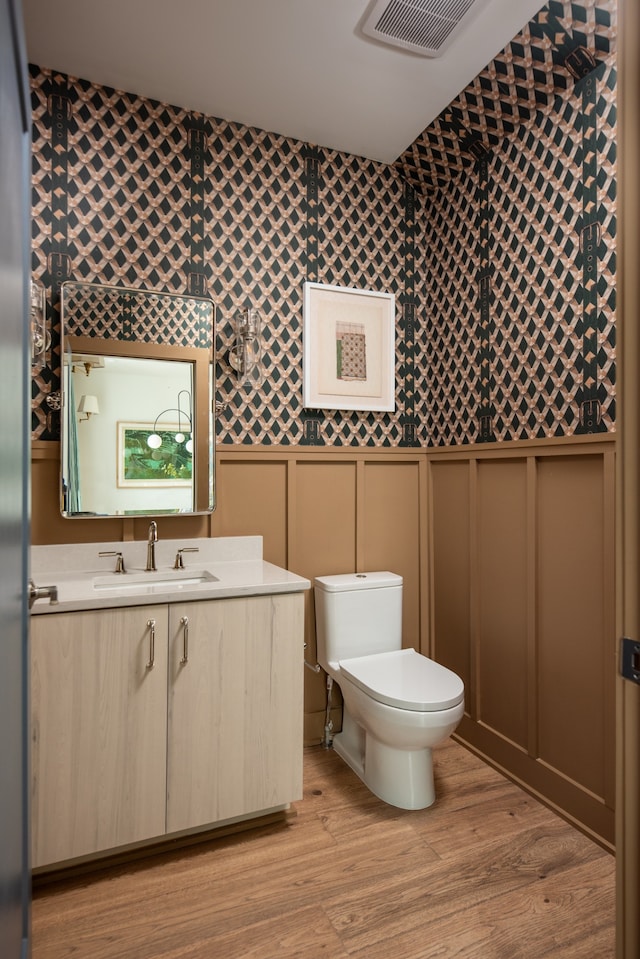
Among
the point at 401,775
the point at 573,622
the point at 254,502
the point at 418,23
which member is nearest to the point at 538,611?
the point at 573,622

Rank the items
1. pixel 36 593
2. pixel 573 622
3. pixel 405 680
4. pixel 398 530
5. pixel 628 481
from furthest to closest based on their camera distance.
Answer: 1. pixel 398 530
2. pixel 405 680
3. pixel 573 622
4. pixel 36 593
5. pixel 628 481

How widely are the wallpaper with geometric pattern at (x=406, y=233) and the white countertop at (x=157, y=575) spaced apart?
0.49 m

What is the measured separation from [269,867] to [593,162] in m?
2.61

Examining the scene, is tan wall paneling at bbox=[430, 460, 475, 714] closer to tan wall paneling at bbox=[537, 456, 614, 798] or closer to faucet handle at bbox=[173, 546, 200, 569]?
tan wall paneling at bbox=[537, 456, 614, 798]

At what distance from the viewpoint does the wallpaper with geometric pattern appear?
6.48ft

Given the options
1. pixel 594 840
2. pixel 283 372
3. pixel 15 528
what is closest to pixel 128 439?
pixel 283 372

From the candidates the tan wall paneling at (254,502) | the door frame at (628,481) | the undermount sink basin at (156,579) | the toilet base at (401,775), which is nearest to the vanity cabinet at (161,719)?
the undermount sink basin at (156,579)

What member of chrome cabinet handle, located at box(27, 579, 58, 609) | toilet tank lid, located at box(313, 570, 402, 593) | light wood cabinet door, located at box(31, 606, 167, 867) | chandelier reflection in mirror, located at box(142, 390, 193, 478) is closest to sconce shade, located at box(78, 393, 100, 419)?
chandelier reflection in mirror, located at box(142, 390, 193, 478)

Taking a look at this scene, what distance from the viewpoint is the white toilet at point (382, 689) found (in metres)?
1.99

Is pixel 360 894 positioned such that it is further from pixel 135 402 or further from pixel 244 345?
pixel 244 345

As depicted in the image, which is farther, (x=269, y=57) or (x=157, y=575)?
(x=157, y=575)

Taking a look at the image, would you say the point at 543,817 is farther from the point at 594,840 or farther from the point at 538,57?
the point at 538,57

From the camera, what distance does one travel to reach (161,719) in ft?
5.95

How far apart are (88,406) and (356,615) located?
1.42 metres
